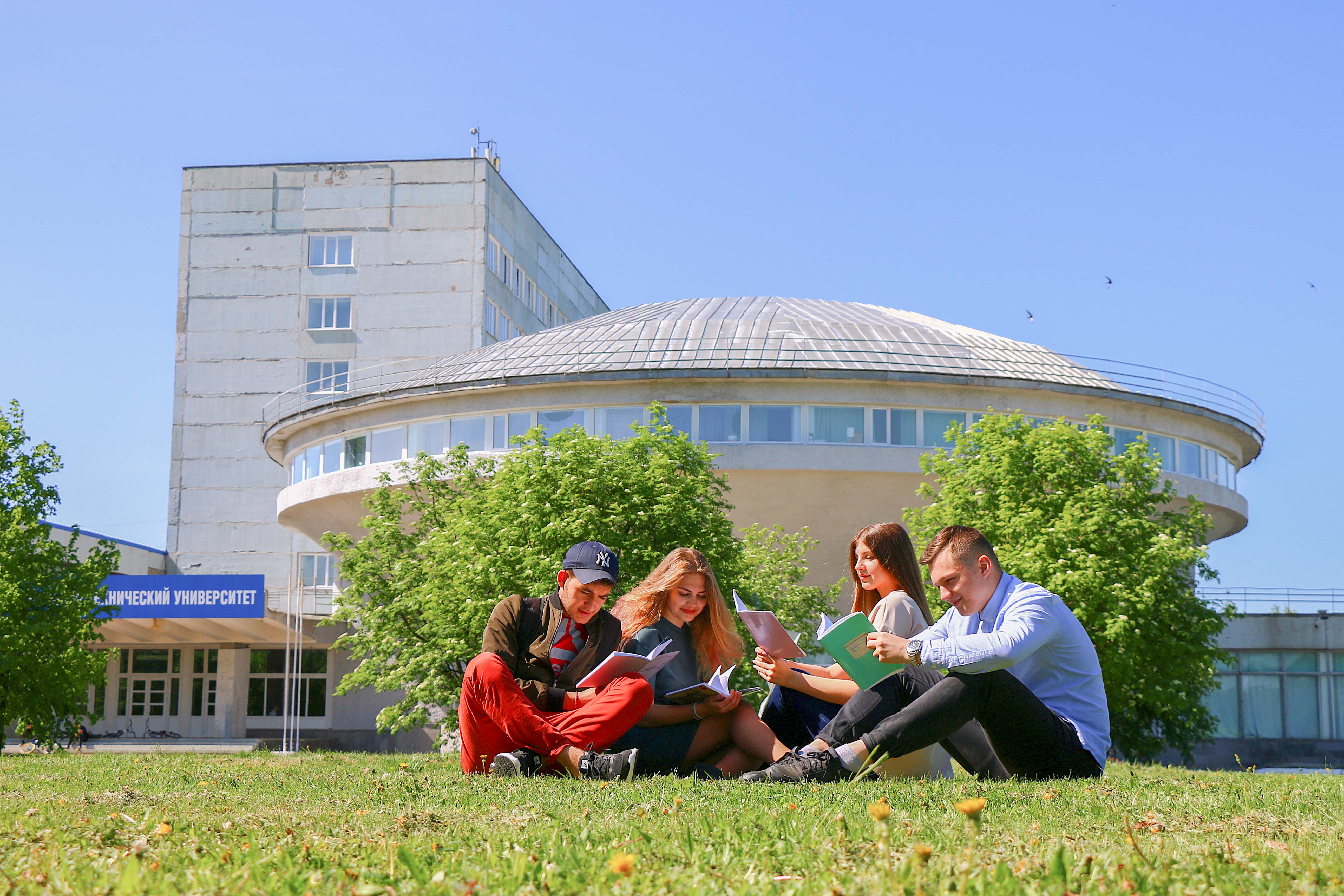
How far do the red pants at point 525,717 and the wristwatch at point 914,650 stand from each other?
164 cm

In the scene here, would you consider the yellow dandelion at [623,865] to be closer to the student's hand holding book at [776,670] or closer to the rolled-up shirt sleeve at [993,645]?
the rolled-up shirt sleeve at [993,645]

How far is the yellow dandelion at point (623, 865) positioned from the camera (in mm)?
2699

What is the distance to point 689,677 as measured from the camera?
7.48m

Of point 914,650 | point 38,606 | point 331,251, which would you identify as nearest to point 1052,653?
point 914,650

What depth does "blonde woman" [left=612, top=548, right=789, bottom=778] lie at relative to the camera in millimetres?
6711

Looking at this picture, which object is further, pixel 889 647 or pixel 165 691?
pixel 165 691

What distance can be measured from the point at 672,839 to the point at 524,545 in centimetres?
1693

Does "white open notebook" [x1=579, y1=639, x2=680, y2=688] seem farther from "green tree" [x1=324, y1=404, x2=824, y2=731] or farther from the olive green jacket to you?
"green tree" [x1=324, y1=404, x2=824, y2=731]

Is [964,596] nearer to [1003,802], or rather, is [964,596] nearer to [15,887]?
[1003,802]

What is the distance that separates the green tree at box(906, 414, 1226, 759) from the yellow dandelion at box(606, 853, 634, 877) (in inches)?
805

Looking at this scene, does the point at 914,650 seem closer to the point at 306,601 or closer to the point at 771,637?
the point at 771,637

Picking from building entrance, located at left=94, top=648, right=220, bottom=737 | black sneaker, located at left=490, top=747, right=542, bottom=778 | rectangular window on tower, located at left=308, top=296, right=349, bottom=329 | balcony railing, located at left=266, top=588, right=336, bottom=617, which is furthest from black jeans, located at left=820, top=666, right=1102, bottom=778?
rectangular window on tower, located at left=308, top=296, right=349, bottom=329

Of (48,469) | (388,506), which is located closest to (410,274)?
(388,506)

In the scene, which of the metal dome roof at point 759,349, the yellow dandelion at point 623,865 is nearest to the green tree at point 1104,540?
the metal dome roof at point 759,349
